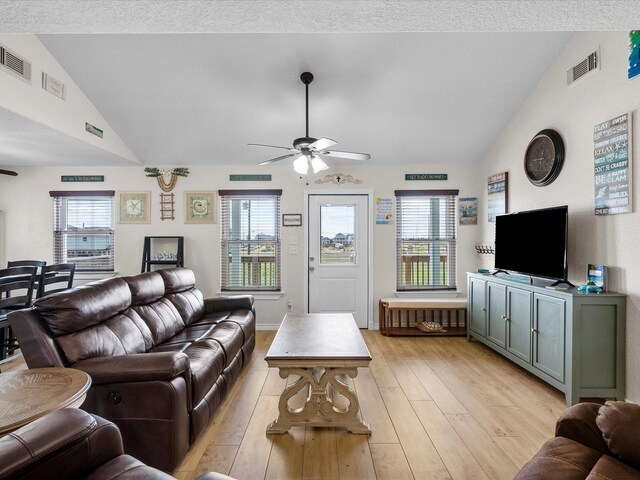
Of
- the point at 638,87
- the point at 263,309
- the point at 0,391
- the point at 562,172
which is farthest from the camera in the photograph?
the point at 263,309

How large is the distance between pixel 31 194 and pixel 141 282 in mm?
3440

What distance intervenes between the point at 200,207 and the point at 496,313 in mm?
4087

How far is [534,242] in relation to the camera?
3121 mm

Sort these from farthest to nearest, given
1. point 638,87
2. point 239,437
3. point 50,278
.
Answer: point 50,278 → point 638,87 → point 239,437

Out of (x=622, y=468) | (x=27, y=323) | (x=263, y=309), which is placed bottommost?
(x=263, y=309)

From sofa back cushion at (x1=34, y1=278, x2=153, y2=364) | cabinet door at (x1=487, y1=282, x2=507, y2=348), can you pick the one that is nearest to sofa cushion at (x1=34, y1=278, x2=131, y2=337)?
sofa back cushion at (x1=34, y1=278, x2=153, y2=364)

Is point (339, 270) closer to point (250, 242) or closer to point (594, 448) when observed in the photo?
point (250, 242)

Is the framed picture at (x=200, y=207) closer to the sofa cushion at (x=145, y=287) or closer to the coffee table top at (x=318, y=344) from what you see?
the sofa cushion at (x=145, y=287)

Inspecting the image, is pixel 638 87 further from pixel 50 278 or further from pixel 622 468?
pixel 50 278

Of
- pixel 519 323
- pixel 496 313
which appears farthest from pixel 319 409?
pixel 496 313

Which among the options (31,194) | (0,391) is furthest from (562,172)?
(31,194)

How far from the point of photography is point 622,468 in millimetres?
1038

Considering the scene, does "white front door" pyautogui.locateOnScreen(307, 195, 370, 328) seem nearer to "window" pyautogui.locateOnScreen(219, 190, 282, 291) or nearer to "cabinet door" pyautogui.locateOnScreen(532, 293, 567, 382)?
"window" pyautogui.locateOnScreen(219, 190, 282, 291)

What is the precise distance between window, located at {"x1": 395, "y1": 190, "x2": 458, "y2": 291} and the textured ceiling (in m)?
0.67
